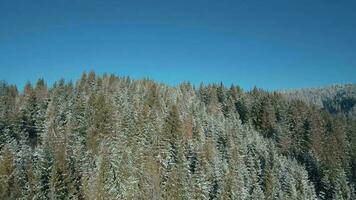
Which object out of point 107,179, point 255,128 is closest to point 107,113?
point 107,179

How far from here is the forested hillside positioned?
66.3m

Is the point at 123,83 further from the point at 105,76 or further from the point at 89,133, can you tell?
the point at 89,133

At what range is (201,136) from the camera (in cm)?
10631

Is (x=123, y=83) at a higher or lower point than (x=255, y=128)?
higher

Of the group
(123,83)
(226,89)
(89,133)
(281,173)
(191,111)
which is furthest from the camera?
(226,89)

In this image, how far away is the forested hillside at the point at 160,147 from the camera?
66.3m

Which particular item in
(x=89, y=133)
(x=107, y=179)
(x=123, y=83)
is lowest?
(x=107, y=179)

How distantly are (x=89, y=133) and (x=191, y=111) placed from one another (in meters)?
45.0

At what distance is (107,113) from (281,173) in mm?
41148

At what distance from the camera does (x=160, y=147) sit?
88562mm

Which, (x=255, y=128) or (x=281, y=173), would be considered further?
(x=255, y=128)

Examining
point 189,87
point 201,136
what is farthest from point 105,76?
point 201,136

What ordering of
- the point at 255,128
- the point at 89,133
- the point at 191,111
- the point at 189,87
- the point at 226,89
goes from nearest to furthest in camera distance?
the point at 89,133 → the point at 191,111 → the point at 255,128 → the point at 226,89 → the point at 189,87

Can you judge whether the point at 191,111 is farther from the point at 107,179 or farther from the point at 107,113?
the point at 107,179
